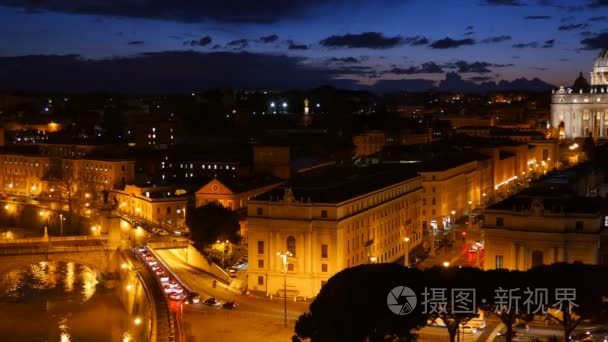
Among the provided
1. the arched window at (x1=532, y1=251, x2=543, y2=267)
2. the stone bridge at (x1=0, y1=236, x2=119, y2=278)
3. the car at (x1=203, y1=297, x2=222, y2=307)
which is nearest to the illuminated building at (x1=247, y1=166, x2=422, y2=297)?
the car at (x1=203, y1=297, x2=222, y2=307)

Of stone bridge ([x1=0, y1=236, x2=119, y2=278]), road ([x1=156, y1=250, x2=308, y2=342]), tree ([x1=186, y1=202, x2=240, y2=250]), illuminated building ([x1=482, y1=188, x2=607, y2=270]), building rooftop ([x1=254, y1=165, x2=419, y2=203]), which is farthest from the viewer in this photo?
tree ([x1=186, y1=202, x2=240, y2=250])

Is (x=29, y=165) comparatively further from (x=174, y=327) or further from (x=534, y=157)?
(x=174, y=327)

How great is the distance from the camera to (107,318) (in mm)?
38562

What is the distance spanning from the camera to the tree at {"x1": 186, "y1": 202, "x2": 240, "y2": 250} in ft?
145

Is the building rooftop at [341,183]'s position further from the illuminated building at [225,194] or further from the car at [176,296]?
the illuminated building at [225,194]

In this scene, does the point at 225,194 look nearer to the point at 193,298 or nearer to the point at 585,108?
the point at 193,298

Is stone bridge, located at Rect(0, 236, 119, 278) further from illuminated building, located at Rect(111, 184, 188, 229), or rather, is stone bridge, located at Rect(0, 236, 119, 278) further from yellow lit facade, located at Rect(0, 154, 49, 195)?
yellow lit facade, located at Rect(0, 154, 49, 195)

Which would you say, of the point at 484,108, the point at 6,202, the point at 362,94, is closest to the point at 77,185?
the point at 6,202

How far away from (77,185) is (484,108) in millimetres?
91509

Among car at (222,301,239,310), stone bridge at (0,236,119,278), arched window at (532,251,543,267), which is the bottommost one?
car at (222,301,239,310)

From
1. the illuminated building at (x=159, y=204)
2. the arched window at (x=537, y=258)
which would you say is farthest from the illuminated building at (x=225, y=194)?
the arched window at (x=537, y=258)

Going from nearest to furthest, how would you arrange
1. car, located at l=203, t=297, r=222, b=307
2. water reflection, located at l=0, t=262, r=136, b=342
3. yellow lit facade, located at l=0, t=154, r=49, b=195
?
car, located at l=203, t=297, r=222, b=307, water reflection, located at l=0, t=262, r=136, b=342, yellow lit facade, located at l=0, t=154, r=49, b=195

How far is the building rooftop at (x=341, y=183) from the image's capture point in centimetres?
3766

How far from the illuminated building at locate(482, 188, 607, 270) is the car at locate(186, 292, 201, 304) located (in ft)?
39.1
